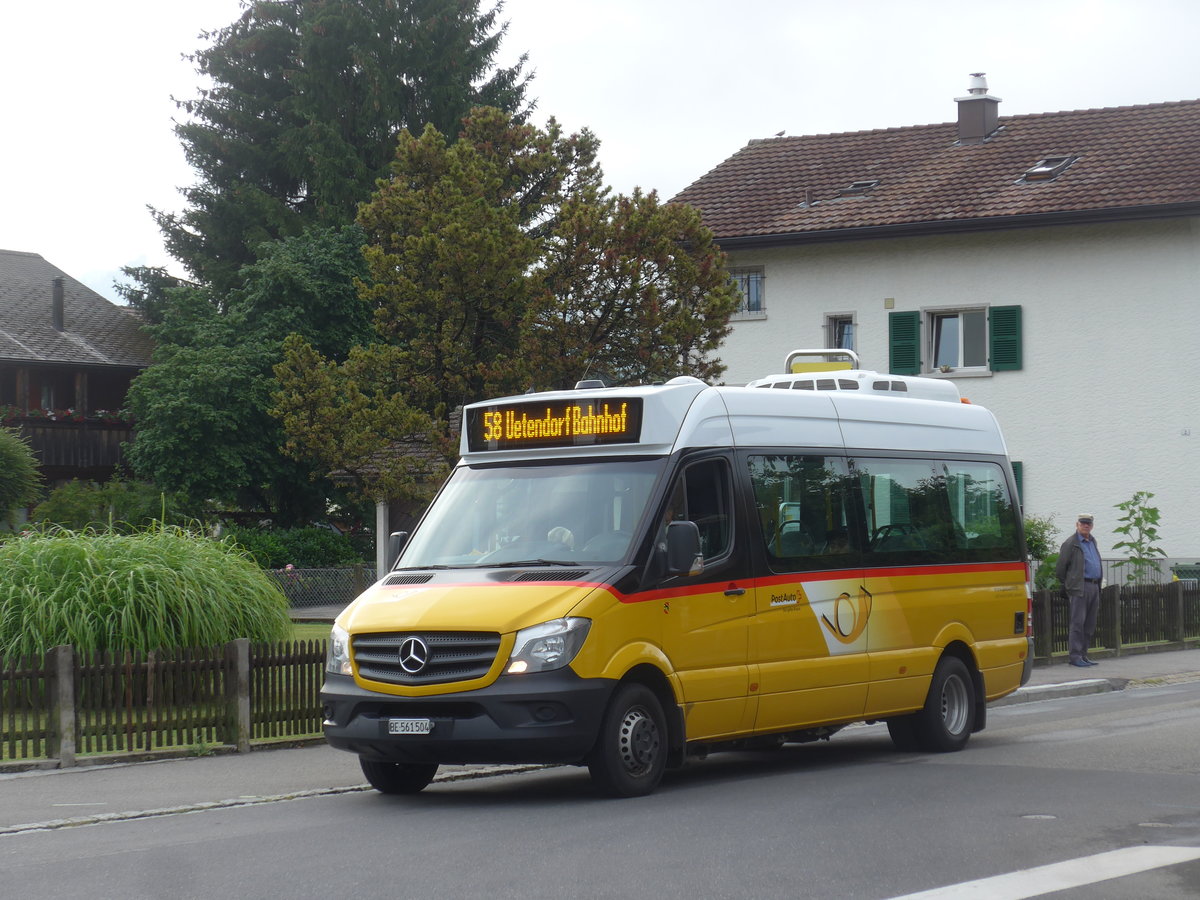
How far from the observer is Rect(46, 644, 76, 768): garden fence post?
41.5 feet

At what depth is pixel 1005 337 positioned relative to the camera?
109 ft

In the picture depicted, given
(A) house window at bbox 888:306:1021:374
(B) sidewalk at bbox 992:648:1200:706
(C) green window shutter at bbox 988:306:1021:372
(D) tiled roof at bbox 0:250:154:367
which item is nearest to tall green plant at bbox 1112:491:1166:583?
(B) sidewalk at bbox 992:648:1200:706

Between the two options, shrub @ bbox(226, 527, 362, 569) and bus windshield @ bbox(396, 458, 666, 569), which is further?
shrub @ bbox(226, 527, 362, 569)

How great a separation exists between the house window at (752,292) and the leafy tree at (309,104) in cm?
1527

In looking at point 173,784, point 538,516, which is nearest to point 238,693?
point 173,784

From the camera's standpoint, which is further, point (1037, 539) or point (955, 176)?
point (955, 176)

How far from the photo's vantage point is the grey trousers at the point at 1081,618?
21969 millimetres

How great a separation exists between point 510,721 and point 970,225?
25.2 meters

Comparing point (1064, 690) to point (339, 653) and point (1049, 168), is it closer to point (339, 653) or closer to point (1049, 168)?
point (339, 653)

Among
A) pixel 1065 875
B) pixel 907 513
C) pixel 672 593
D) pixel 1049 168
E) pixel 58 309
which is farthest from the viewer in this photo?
pixel 58 309

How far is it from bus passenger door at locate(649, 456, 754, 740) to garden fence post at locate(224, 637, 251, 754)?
420cm

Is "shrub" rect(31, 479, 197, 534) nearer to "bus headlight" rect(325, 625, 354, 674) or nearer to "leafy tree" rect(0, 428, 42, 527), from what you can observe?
"leafy tree" rect(0, 428, 42, 527)

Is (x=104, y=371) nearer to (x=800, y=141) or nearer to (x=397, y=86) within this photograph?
(x=397, y=86)

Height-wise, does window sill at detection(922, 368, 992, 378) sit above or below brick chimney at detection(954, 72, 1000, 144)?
below
